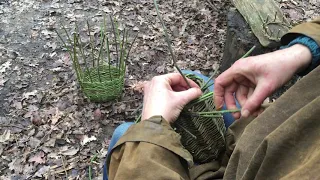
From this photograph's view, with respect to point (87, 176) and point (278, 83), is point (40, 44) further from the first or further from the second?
point (278, 83)

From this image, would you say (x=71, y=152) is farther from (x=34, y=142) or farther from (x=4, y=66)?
(x=4, y=66)

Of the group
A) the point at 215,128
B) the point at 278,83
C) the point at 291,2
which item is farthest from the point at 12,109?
the point at 291,2

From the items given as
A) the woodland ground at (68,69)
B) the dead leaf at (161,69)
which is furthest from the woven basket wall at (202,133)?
the dead leaf at (161,69)

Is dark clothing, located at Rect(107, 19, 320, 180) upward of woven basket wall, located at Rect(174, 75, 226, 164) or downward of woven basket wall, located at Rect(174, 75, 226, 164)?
upward

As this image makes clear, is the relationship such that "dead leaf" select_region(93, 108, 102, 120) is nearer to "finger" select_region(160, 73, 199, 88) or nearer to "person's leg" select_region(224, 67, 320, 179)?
"finger" select_region(160, 73, 199, 88)

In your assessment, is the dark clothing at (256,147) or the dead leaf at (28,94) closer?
the dark clothing at (256,147)

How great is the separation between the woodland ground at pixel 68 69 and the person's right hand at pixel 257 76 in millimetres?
1869

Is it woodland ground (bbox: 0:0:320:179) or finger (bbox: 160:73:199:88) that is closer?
finger (bbox: 160:73:199:88)

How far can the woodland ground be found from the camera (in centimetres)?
337

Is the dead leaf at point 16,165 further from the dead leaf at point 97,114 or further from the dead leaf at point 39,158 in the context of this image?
the dead leaf at point 97,114

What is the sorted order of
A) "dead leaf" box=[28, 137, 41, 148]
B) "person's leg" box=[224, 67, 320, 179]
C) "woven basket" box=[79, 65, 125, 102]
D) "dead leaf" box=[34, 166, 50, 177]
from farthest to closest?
1. "woven basket" box=[79, 65, 125, 102]
2. "dead leaf" box=[28, 137, 41, 148]
3. "dead leaf" box=[34, 166, 50, 177]
4. "person's leg" box=[224, 67, 320, 179]

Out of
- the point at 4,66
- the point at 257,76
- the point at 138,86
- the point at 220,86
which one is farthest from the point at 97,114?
the point at 257,76

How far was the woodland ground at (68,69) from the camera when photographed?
337cm

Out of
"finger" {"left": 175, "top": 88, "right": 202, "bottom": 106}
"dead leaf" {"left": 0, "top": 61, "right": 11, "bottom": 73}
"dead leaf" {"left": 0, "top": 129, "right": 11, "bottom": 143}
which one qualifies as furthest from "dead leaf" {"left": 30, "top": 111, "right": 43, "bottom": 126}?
"finger" {"left": 175, "top": 88, "right": 202, "bottom": 106}
